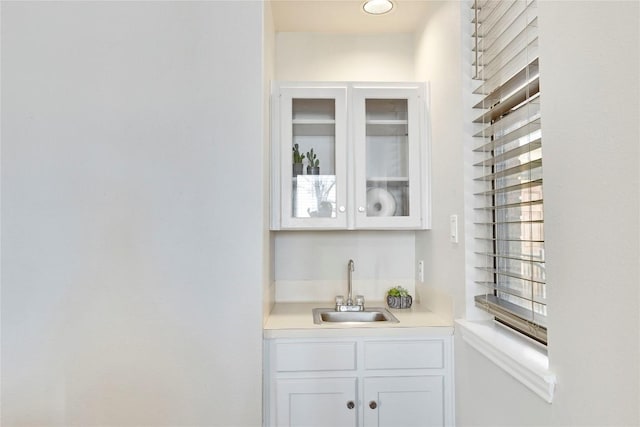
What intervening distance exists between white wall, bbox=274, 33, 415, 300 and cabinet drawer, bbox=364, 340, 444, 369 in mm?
631

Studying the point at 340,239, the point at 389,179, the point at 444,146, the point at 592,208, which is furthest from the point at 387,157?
the point at 592,208

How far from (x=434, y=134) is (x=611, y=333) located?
4.26ft

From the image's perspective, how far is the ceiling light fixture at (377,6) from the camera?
1.94 metres

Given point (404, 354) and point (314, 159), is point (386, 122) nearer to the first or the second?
point (314, 159)

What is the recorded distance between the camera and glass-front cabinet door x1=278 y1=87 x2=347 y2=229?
6.28ft

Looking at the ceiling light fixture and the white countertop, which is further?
the ceiling light fixture

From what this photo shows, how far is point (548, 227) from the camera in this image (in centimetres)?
95

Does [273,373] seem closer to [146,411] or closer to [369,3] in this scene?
[146,411]

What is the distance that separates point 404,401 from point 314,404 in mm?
389

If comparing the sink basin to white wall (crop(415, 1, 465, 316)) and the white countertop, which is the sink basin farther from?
white wall (crop(415, 1, 465, 316))

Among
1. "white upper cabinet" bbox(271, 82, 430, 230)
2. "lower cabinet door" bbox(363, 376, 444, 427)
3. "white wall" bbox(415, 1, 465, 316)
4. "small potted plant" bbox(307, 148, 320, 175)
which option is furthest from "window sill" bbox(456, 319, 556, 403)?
"small potted plant" bbox(307, 148, 320, 175)

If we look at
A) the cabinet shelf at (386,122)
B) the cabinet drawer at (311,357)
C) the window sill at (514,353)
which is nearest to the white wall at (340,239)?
the cabinet shelf at (386,122)

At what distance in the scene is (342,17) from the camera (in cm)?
209

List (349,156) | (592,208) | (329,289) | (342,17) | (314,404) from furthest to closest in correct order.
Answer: (329,289) → (342,17) → (349,156) → (314,404) → (592,208)
